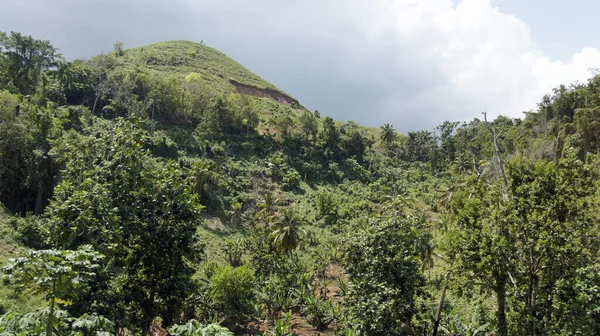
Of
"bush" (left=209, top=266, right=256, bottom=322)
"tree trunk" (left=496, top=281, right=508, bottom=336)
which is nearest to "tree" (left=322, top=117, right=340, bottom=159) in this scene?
"bush" (left=209, top=266, right=256, bottom=322)

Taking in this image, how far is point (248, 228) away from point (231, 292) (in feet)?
87.7

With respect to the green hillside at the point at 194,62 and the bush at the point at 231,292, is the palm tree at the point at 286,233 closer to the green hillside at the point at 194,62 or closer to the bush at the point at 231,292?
the bush at the point at 231,292

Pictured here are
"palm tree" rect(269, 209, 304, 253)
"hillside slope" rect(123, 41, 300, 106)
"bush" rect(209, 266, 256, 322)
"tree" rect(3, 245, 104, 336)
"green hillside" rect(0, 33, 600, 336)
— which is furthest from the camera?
"hillside slope" rect(123, 41, 300, 106)

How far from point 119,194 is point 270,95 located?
110m

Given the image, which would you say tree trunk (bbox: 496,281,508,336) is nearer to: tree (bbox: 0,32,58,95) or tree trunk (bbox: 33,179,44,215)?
tree trunk (bbox: 33,179,44,215)

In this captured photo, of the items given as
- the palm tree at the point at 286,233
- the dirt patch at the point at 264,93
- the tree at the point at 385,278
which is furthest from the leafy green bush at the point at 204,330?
the dirt patch at the point at 264,93

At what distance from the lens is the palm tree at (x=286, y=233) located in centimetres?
3250

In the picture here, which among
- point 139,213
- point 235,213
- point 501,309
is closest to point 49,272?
point 139,213

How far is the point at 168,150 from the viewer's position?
5647 cm

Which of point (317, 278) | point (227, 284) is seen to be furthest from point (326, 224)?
→ point (227, 284)

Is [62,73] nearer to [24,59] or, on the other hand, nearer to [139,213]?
[24,59]

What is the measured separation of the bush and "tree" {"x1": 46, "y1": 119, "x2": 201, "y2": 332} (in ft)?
37.3

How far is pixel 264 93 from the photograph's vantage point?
116 m

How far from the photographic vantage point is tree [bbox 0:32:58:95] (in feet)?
172
